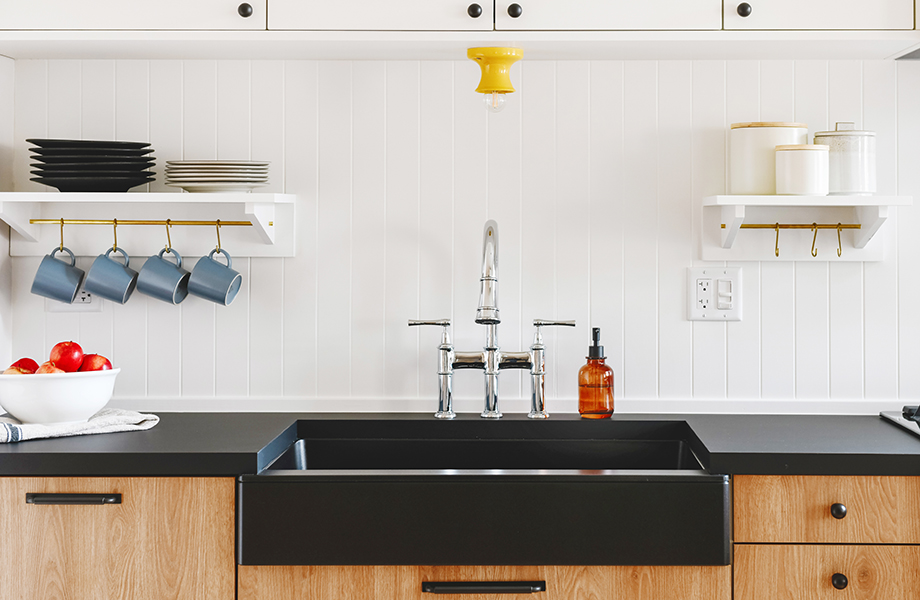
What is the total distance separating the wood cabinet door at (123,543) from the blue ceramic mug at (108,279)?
1.77 feet

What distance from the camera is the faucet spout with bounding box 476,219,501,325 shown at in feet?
5.44

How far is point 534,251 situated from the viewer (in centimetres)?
183

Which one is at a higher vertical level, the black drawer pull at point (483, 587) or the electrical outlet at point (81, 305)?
the electrical outlet at point (81, 305)

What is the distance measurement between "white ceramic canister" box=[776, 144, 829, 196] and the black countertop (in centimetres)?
52

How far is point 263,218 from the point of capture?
1.74 metres

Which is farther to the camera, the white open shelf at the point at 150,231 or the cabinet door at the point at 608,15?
the white open shelf at the point at 150,231

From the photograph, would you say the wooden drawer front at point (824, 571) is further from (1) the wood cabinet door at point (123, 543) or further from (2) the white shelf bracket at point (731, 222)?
(1) the wood cabinet door at point (123, 543)

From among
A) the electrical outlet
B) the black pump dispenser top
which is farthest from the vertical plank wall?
the black pump dispenser top

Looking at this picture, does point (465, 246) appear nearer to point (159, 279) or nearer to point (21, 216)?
point (159, 279)

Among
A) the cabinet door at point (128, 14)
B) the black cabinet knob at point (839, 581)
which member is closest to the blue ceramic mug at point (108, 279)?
the cabinet door at point (128, 14)

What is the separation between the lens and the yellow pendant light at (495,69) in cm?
160

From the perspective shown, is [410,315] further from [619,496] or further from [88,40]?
[88,40]

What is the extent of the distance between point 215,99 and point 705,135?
46.9 inches

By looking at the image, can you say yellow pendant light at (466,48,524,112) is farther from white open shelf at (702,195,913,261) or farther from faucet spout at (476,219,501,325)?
white open shelf at (702,195,913,261)
